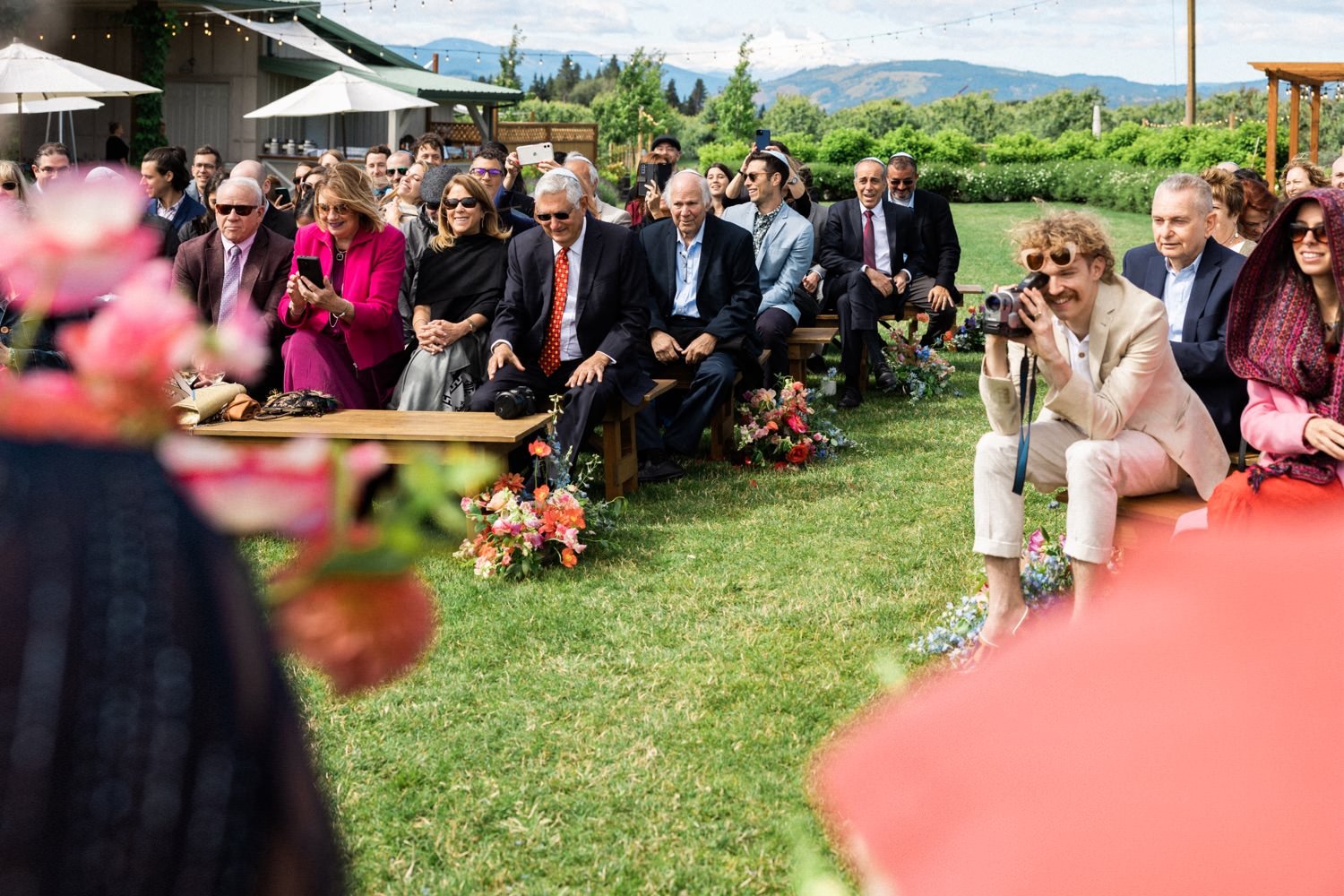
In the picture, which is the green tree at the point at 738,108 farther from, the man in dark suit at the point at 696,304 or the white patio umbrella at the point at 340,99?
the man in dark suit at the point at 696,304

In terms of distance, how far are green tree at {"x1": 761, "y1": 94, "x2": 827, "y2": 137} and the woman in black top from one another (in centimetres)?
5804

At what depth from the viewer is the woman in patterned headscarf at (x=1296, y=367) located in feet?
13.8

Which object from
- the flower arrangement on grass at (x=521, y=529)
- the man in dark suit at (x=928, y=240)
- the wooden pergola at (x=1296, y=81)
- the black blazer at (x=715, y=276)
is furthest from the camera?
the wooden pergola at (x=1296, y=81)

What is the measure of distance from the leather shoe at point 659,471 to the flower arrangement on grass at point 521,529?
139cm

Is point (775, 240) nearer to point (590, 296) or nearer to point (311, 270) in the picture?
point (590, 296)

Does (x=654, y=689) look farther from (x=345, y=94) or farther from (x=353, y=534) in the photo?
(x=345, y=94)

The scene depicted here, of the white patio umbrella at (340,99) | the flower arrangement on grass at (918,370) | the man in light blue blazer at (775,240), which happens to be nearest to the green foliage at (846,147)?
the white patio umbrella at (340,99)

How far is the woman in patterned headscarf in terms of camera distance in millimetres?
4207

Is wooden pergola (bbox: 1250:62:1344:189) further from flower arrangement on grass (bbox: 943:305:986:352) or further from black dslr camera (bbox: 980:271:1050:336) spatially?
black dslr camera (bbox: 980:271:1050:336)

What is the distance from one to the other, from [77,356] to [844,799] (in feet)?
1.30

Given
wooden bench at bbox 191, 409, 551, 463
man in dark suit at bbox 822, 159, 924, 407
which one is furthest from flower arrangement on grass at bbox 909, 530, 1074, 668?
man in dark suit at bbox 822, 159, 924, 407

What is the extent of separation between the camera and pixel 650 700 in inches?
175

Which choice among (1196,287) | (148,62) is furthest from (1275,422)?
(148,62)

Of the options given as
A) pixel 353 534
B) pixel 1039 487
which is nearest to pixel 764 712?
pixel 1039 487
